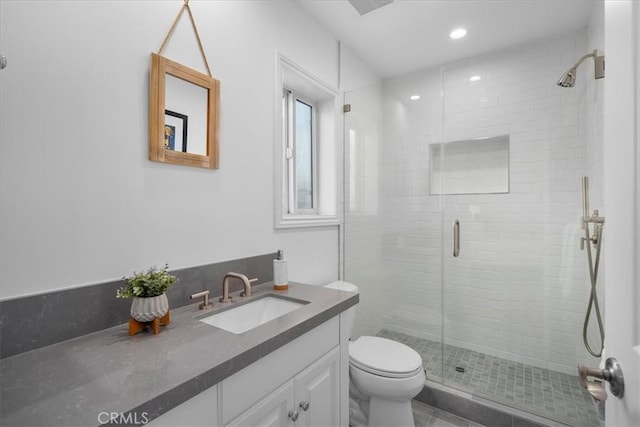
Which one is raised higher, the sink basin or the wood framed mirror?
the wood framed mirror

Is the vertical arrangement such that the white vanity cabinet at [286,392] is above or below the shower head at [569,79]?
below

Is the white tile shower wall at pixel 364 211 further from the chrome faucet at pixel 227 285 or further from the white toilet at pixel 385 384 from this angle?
the chrome faucet at pixel 227 285

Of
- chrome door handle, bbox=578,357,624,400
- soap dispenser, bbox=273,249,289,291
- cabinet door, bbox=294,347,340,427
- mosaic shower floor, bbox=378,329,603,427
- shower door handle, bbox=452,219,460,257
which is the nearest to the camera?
chrome door handle, bbox=578,357,624,400

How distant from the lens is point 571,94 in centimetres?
203

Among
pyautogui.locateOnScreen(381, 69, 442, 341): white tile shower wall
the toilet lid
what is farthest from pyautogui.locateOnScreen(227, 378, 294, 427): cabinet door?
pyautogui.locateOnScreen(381, 69, 442, 341): white tile shower wall

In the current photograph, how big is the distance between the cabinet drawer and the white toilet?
40cm

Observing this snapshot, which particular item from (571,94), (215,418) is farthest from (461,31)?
(215,418)

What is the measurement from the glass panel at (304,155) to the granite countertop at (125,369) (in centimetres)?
131

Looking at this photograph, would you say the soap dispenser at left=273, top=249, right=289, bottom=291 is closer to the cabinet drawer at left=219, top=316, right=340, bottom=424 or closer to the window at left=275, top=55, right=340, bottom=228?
the cabinet drawer at left=219, top=316, right=340, bottom=424

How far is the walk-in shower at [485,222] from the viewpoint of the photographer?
2.02 meters

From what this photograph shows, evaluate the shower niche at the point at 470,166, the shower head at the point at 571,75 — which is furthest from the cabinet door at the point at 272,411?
the shower head at the point at 571,75

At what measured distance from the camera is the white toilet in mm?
1605

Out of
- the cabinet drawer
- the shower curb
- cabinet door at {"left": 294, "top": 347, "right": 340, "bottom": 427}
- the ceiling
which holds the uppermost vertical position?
the ceiling

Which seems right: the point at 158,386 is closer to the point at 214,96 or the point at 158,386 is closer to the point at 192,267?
the point at 192,267
